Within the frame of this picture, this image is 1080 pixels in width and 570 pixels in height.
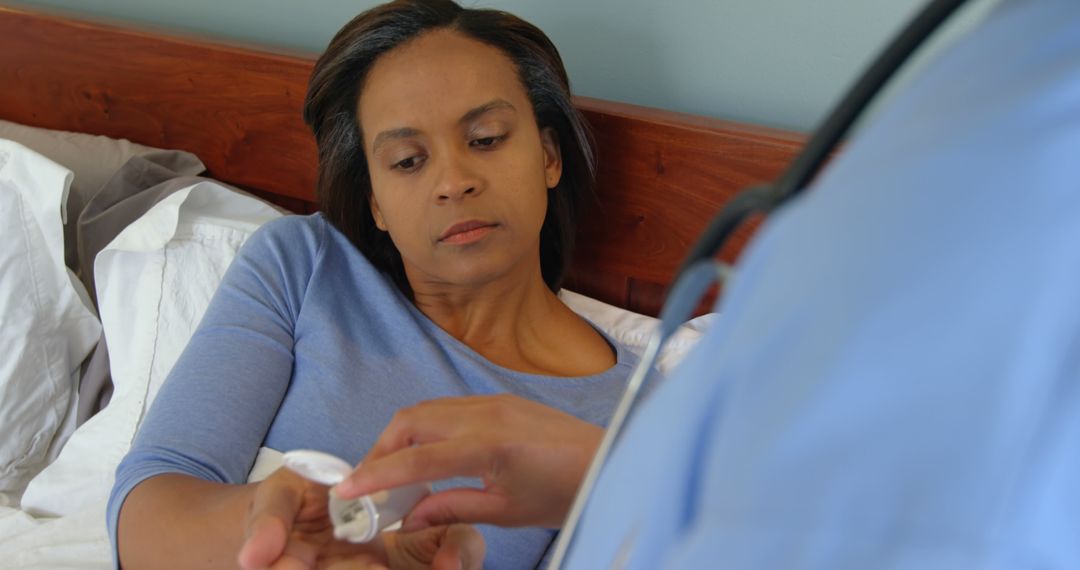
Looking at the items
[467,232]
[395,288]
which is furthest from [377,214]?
[467,232]

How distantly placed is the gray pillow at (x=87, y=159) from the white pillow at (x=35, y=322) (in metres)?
0.08

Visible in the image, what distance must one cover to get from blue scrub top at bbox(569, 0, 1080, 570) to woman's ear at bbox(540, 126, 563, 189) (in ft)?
3.69

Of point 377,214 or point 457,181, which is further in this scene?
point 377,214

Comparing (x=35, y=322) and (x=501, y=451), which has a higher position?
(x=501, y=451)

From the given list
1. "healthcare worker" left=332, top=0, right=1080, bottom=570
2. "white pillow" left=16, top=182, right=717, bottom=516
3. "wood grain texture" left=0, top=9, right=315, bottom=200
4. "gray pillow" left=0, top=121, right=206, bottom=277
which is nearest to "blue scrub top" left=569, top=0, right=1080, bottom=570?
"healthcare worker" left=332, top=0, right=1080, bottom=570

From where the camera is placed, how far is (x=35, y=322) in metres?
1.63

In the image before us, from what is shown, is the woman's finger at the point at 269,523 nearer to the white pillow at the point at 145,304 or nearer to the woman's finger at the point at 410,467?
the woman's finger at the point at 410,467

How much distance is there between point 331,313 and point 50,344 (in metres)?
0.55

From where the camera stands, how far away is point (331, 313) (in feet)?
4.49

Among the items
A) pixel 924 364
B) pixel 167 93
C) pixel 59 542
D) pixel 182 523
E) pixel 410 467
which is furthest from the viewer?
pixel 167 93

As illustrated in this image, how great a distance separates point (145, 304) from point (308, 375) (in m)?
0.37

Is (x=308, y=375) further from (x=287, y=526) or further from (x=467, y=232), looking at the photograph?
(x=287, y=526)

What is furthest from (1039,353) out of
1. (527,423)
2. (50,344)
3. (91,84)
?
(91,84)

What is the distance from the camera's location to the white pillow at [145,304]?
4.91ft
